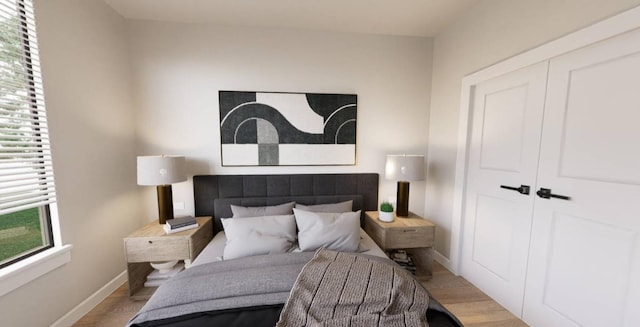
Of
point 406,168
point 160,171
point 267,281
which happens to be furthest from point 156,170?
point 406,168

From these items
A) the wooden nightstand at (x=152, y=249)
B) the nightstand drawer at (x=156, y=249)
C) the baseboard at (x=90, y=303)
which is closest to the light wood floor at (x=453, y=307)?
the baseboard at (x=90, y=303)

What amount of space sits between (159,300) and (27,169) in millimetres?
1307

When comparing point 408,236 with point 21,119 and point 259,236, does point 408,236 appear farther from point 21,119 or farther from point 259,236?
point 21,119

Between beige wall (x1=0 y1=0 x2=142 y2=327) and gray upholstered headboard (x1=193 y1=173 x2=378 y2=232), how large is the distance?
28.4 inches

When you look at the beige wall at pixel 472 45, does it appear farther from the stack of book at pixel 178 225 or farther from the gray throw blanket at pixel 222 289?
the stack of book at pixel 178 225

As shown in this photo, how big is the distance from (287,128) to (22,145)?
1.92 metres

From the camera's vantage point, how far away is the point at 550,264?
5.32 ft

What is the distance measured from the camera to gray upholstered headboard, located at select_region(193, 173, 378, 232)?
2.47m

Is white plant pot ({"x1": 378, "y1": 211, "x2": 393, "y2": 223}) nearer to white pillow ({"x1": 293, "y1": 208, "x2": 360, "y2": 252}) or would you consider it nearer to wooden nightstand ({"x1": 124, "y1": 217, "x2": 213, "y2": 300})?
white pillow ({"x1": 293, "y1": 208, "x2": 360, "y2": 252})

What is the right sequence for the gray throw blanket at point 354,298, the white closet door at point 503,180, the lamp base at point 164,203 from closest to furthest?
1. the gray throw blanket at point 354,298
2. the white closet door at point 503,180
3. the lamp base at point 164,203

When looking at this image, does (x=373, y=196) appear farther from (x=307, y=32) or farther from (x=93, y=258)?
(x=93, y=258)

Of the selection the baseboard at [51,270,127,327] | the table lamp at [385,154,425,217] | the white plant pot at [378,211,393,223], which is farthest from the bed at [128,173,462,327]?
the baseboard at [51,270,127,327]

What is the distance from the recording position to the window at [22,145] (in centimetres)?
139

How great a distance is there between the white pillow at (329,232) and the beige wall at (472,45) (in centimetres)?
126
